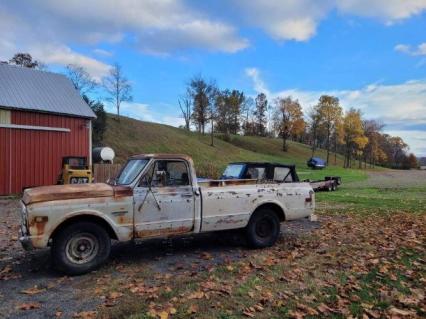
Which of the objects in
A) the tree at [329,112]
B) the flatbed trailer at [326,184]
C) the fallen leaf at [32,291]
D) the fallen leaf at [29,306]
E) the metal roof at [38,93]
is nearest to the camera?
the fallen leaf at [29,306]

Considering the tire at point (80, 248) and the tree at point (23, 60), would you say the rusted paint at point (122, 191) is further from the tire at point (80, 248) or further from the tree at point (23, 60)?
the tree at point (23, 60)

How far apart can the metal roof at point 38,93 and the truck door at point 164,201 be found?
1598 cm

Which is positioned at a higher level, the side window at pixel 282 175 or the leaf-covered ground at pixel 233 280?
the side window at pixel 282 175

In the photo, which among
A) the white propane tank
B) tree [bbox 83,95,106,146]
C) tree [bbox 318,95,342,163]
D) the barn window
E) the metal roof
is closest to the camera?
the barn window

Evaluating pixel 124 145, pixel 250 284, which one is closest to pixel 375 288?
pixel 250 284

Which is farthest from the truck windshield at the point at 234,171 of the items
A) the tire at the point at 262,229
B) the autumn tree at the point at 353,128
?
the autumn tree at the point at 353,128

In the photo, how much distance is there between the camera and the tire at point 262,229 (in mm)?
8297

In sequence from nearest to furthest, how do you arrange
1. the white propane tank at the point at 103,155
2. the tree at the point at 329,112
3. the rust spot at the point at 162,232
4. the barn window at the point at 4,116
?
the rust spot at the point at 162,232 < the barn window at the point at 4,116 < the white propane tank at the point at 103,155 < the tree at the point at 329,112

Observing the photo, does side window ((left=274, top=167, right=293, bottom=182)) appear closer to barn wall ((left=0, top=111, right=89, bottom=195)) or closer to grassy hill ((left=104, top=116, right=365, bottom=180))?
barn wall ((left=0, top=111, right=89, bottom=195))

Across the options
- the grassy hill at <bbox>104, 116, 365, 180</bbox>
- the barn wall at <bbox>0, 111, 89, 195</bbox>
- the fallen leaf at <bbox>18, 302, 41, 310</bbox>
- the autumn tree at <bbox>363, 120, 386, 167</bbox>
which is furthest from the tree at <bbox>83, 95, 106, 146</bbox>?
the autumn tree at <bbox>363, 120, 386, 167</bbox>

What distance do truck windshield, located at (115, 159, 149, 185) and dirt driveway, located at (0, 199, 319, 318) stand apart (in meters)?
1.44

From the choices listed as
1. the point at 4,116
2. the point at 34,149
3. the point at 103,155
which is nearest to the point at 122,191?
the point at 4,116

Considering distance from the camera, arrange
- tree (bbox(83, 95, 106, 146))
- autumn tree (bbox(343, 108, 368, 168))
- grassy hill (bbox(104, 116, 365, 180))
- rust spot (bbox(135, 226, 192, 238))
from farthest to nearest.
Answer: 1. autumn tree (bbox(343, 108, 368, 168))
2. grassy hill (bbox(104, 116, 365, 180))
3. tree (bbox(83, 95, 106, 146))
4. rust spot (bbox(135, 226, 192, 238))

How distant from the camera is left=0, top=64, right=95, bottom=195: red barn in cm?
2045
